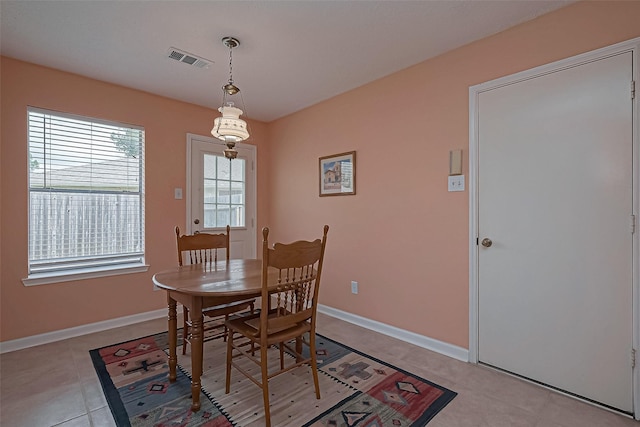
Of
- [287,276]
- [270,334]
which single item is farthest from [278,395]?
[287,276]

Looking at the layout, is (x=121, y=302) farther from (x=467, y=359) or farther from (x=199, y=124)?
(x=467, y=359)

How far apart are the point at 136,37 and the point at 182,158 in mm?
1497

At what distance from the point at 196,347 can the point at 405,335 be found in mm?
1830

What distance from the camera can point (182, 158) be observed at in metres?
3.54

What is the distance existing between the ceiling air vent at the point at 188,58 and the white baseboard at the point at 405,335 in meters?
2.81

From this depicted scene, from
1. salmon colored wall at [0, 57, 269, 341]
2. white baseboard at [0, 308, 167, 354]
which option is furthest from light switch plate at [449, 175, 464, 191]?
white baseboard at [0, 308, 167, 354]

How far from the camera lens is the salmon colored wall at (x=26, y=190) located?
8.31 ft

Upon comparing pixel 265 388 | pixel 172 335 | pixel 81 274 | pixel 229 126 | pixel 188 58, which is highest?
pixel 188 58

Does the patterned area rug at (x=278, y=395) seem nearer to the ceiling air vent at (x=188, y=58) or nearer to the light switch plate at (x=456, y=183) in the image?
the light switch plate at (x=456, y=183)

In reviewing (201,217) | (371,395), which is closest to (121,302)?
(201,217)

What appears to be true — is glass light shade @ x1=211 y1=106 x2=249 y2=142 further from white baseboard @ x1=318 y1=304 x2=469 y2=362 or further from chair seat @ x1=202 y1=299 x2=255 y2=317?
white baseboard @ x1=318 y1=304 x2=469 y2=362

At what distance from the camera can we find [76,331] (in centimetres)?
281

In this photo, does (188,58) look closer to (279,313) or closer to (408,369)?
(279,313)

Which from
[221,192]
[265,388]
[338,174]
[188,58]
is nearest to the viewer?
[265,388]
